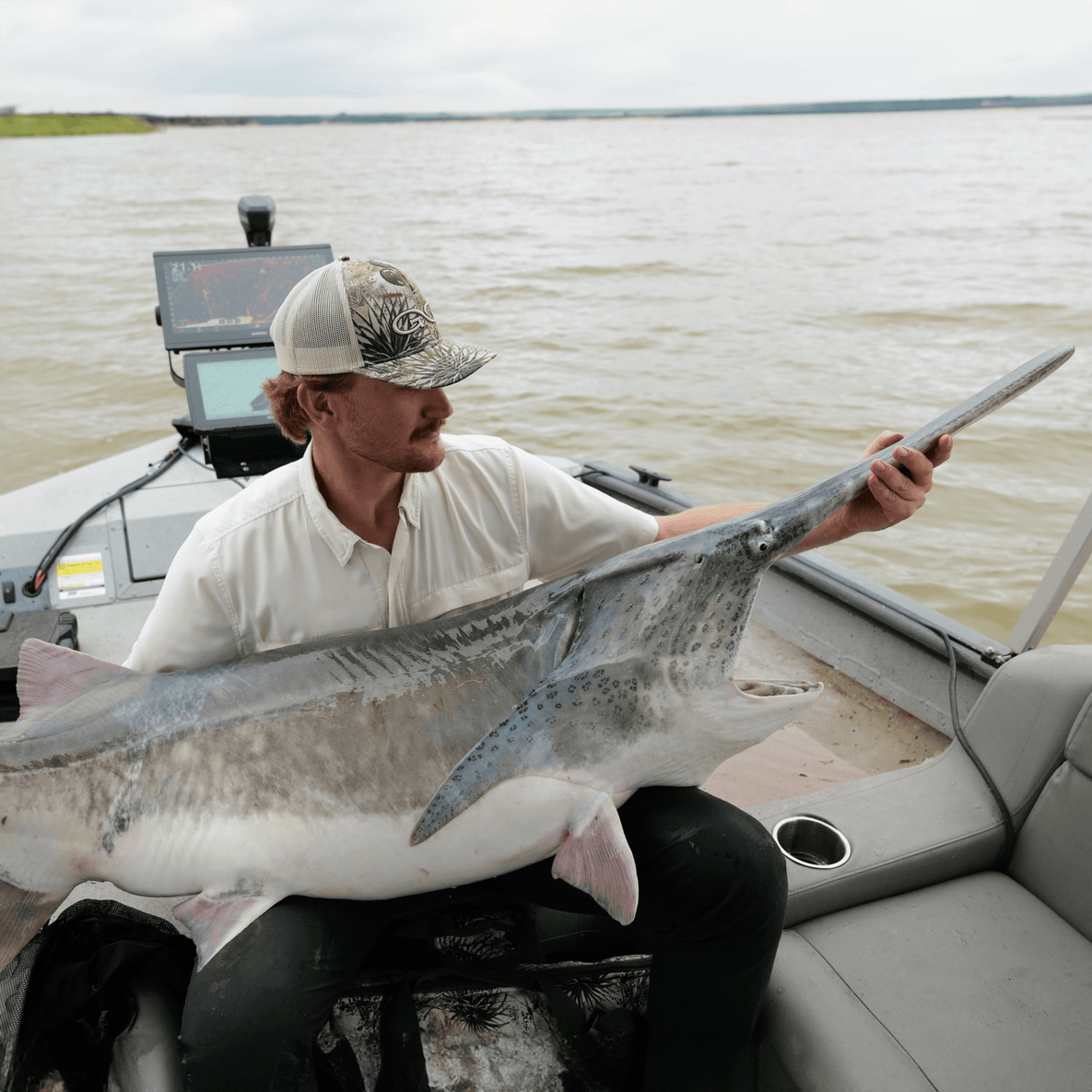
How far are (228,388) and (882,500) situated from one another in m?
2.79

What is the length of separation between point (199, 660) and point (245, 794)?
1.09 ft

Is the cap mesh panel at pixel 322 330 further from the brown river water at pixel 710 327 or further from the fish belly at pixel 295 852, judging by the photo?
the brown river water at pixel 710 327

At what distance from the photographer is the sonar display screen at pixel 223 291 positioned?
12.0 ft

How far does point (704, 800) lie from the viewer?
1.62 metres

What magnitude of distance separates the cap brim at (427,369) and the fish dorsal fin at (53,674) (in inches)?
26.8

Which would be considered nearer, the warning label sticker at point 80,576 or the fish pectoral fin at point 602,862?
the fish pectoral fin at point 602,862

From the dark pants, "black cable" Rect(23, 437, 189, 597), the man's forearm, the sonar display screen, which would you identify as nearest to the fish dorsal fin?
the dark pants

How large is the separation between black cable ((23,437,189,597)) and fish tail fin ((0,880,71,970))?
215cm

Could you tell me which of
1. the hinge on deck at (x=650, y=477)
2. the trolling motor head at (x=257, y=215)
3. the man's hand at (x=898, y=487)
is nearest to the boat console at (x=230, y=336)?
the trolling motor head at (x=257, y=215)

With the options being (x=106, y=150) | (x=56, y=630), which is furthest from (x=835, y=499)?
(x=106, y=150)

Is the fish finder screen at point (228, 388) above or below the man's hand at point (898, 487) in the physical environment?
below

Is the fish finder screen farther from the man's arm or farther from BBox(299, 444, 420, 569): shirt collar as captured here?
the man's arm

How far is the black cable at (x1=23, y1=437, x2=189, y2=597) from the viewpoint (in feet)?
11.1

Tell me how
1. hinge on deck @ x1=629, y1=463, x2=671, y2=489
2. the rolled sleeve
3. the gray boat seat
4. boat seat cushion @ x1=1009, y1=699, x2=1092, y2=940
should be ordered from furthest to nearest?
hinge on deck @ x1=629, y1=463, x2=671, y2=489 < the rolled sleeve < boat seat cushion @ x1=1009, y1=699, x2=1092, y2=940 < the gray boat seat
